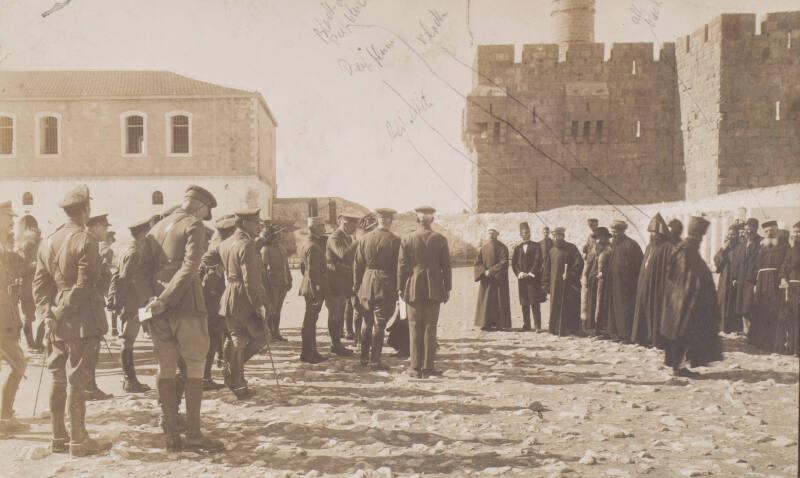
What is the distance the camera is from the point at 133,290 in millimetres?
7594

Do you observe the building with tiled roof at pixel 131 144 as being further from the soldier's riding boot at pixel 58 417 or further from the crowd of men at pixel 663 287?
the soldier's riding boot at pixel 58 417

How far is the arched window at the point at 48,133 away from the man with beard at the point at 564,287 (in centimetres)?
2549

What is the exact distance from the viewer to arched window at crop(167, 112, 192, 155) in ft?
96.4

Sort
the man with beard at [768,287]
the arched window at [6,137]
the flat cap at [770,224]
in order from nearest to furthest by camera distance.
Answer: the man with beard at [768,287]
the flat cap at [770,224]
the arched window at [6,137]

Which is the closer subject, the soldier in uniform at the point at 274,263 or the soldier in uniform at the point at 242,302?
the soldier in uniform at the point at 242,302

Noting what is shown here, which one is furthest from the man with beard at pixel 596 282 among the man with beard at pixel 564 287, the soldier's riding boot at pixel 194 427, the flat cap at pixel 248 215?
the soldier's riding boot at pixel 194 427

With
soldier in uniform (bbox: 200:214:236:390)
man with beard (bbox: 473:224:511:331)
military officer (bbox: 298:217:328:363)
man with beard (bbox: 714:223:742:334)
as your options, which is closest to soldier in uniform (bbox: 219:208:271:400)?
soldier in uniform (bbox: 200:214:236:390)

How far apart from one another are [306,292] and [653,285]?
471 cm

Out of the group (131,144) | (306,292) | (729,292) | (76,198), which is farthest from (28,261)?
(131,144)

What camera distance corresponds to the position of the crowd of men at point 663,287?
7.77m

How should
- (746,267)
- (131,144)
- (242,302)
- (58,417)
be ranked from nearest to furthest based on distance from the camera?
(58,417) < (242,302) < (746,267) < (131,144)

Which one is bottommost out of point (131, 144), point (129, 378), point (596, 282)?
point (129, 378)

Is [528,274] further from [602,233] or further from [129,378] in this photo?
[129,378]

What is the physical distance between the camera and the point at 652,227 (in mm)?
8789
